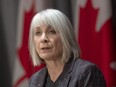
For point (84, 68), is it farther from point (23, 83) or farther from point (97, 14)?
point (23, 83)

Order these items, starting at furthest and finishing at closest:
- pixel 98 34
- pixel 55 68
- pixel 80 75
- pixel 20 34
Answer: pixel 20 34, pixel 98 34, pixel 55 68, pixel 80 75

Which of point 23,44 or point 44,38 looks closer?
point 44,38

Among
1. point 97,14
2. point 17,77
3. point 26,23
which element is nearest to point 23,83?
point 17,77

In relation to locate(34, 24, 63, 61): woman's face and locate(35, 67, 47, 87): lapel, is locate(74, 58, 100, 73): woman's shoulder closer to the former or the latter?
locate(34, 24, 63, 61): woman's face

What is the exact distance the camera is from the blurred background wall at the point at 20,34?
85.8 inches

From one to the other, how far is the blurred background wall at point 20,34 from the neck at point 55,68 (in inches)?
25.2

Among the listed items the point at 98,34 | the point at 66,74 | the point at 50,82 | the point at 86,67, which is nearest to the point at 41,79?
the point at 50,82

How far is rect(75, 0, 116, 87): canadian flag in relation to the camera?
2123 millimetres

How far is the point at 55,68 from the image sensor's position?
1536 mm

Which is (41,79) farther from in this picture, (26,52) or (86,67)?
(26,52)

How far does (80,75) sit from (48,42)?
215 millimetres

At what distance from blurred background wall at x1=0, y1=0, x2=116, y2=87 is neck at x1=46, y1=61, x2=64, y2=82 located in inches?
25.2

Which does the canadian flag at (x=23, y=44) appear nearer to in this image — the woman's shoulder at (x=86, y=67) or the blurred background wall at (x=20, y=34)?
the blurred background wall at (x=20, y=34)

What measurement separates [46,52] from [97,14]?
2.58ft
